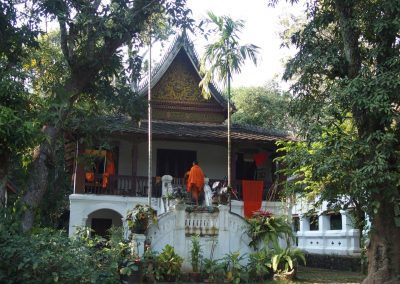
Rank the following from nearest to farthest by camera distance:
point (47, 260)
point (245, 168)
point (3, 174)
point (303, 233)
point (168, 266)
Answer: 1. point (47, 260)
2. point (3, 174)
3. point (168, 266)
4. point (245, 168)
5. point (303, 233)

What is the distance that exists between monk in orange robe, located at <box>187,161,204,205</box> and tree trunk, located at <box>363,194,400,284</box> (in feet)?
24.2

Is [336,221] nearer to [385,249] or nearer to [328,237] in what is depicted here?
[328,237]

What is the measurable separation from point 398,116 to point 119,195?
37.3ft

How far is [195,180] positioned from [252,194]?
3.21 metres

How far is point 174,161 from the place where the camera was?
66.5 feet

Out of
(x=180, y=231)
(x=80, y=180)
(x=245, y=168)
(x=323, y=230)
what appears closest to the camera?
(x=180, y=231)

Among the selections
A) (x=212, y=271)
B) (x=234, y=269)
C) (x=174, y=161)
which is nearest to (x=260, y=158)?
(x=174, y=161)

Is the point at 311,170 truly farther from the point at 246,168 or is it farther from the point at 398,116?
the point at 246,168

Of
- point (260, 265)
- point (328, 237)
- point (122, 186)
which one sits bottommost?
point (260, 265)

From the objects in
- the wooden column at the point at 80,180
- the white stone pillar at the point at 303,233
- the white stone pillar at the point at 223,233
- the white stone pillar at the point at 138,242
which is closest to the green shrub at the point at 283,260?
the white stone pillar at the point at 223,233

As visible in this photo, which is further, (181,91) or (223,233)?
(181,91)

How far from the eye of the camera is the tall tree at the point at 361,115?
8266 millimetres

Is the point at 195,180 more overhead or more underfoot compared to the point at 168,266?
more overhead

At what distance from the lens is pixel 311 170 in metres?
9.20
